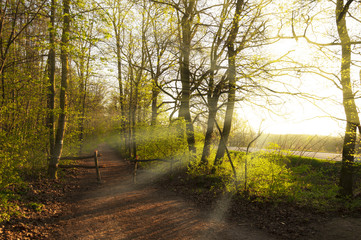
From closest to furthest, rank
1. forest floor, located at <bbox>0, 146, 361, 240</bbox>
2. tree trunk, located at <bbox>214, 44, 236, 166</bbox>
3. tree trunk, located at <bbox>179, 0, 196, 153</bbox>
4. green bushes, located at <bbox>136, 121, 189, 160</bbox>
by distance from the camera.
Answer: forest floor, located at <bbox>0, 146, 361, 240</bbox>
tree trunk, located at <bbox>214, 44, 236, 166</bbox>
tree trunk, located at <bbox>179, 0, 196, 153</bbox>
green bushes, located at <bbox>136, 121, 189, 160</bbox>

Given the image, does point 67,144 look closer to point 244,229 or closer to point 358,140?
point 244,229

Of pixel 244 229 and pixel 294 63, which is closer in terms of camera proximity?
pixel 244 229

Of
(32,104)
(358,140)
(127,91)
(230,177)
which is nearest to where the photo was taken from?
(358,140)

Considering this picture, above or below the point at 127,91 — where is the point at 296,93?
below

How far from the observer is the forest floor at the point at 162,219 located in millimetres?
4949

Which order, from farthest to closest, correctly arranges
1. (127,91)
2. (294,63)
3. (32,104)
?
(127,91)
(32,104)
(294,63)

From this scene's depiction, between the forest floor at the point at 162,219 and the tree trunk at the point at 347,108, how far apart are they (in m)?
1.56

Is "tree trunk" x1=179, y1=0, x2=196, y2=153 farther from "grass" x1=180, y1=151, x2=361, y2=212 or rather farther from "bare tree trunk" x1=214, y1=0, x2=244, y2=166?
"grass" x1=180, y1=151, x2=361, y2=212

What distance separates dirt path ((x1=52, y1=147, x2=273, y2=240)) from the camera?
16.8 feet

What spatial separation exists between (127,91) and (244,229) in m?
15.1

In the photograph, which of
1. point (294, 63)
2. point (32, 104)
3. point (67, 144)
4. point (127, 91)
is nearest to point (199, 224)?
point (294, 63)

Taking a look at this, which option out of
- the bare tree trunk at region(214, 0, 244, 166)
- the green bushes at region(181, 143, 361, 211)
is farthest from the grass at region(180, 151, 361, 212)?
the bare tree trunk at region(214, 0, 244, 166)

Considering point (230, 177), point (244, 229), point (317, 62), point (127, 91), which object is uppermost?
point (127, 91)

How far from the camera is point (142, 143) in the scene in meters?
12.0
